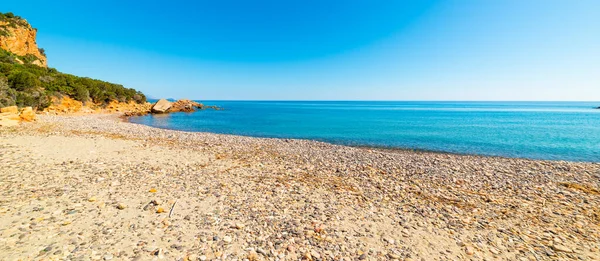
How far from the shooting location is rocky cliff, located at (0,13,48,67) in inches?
1972

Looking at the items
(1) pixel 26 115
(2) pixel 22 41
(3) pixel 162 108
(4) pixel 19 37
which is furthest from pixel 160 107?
(1) pixel 26 115

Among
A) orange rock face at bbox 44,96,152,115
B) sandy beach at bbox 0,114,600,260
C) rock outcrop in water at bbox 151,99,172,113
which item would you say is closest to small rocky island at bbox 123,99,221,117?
rock outcrop in water at bbox 151,99,172,113

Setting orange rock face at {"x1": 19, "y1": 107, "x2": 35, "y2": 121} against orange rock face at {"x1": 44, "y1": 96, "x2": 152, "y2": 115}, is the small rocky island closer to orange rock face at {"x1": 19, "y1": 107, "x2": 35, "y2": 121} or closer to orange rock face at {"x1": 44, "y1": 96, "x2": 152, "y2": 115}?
orange rock face at {"x1": 44, "y1": 96, "x2": 152, "y2": 115}

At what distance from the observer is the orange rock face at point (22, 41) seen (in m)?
50.3

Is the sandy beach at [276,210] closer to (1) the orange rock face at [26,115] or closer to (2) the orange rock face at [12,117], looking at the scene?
(2) the orange rock face at [12,117]

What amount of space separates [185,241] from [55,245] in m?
2.53

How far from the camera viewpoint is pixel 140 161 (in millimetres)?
11883

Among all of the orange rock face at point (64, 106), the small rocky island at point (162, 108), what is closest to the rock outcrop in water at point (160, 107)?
the small rocky island at point (162, 108)

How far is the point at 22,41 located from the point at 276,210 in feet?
267

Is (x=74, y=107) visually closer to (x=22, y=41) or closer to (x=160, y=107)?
(x=160, y=107)

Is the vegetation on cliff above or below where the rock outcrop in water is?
above

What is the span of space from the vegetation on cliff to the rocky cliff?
0.17 meters

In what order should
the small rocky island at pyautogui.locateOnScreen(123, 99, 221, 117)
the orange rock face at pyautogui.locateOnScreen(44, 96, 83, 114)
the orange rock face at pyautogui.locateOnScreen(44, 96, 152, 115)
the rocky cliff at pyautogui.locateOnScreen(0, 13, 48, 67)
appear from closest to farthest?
the orange rock face at pyautogui.locateOnScreen(44, 96, 83, 114), the orange rock face at pyautogui.locateOnScreen(44, 96, 152, 115), the rocky cliff at pyautogui.locateOnScreen(0, 13, 48, 67), the small rocky island at pyautogui.locateOnScreen(123, 99, 221, 117)

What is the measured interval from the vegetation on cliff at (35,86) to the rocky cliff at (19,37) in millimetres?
175
